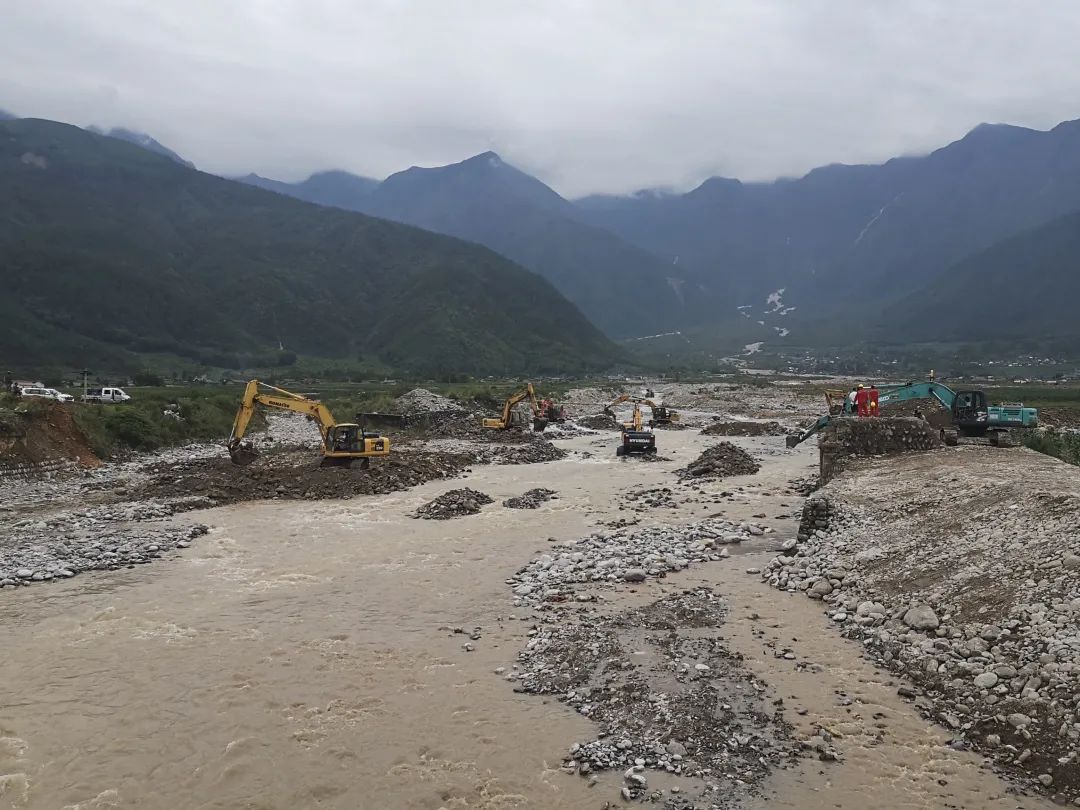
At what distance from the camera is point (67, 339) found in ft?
343

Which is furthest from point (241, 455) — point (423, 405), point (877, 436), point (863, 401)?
point (863, 401)

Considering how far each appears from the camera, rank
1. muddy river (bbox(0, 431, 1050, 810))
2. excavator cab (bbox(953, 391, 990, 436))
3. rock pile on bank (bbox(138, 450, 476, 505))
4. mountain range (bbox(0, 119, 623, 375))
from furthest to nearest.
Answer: mountain range (bbox(0, 119, 623, 375)) < excavator cab (bbox(953, 391, 990, 436)) < rock pile on bank (bbox(138, 450, 476, 505)) < muddy river (bbox(0, 431, 1050, 810))

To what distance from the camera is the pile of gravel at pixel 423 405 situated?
50.6 metres

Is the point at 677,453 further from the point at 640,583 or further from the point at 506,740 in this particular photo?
the point at 506,740

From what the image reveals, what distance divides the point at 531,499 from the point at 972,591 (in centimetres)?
1502

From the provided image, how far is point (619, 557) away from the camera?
16031 millimetres

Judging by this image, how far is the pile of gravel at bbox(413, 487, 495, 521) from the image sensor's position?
21.6 m

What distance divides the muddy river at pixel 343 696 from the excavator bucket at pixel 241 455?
10701 mm

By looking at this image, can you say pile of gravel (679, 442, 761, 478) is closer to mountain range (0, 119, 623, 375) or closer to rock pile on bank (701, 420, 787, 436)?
rock pile on bank (701, 420, 787, 436)

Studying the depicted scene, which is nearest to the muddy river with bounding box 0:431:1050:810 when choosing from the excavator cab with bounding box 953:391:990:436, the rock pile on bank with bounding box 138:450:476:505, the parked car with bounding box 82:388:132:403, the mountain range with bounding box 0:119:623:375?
the rock pile on bank with bounding box 138:450:476:505

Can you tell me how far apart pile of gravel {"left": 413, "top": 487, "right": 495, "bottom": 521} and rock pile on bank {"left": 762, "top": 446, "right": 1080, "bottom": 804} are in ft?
33.0

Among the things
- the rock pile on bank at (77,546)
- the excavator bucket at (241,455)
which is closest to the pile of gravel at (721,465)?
the excavator bucket at (241,455)

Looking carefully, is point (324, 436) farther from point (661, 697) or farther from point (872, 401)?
point (872, 401)

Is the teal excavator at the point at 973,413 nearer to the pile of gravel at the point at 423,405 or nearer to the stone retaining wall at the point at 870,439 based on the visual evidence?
the stone retaining wall at the point at 870,439
